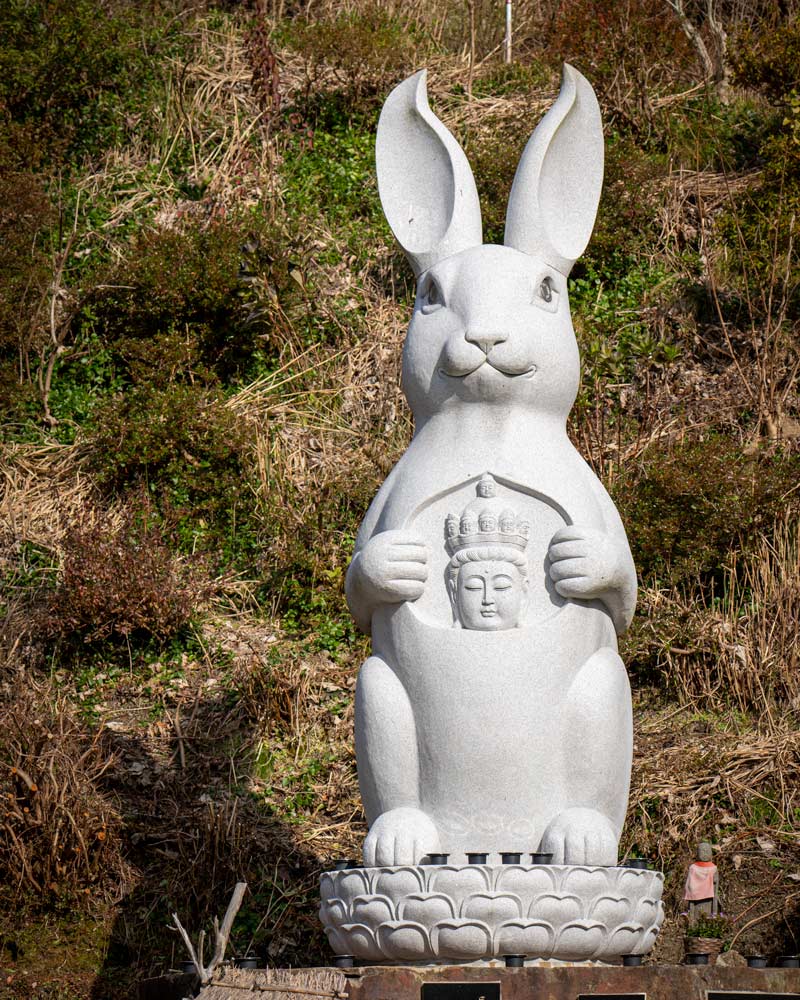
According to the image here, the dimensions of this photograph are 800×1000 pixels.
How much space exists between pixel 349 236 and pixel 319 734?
196 inches

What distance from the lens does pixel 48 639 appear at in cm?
923

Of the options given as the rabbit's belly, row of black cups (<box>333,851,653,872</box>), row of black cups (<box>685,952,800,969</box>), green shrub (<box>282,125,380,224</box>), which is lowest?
row of black cups (<box>685,952,800,969</box>)

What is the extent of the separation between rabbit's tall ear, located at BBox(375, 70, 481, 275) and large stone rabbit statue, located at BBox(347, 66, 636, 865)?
0.12 m

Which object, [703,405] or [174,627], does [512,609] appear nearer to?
[174,627]

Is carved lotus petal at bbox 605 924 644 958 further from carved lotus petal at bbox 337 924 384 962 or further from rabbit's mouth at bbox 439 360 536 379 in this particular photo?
rabbit's mouth at bbox 439 360 536 379

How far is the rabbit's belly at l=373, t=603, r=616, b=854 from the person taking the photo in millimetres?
4965

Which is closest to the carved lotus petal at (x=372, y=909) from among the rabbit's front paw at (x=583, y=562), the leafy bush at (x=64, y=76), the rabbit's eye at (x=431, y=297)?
the rabbit's front paw at (x=583, y=562)

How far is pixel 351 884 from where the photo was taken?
15.7 feet

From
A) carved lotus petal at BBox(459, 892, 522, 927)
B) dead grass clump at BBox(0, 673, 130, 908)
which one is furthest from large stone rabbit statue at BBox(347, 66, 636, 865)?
dead grass clump at BBox(0, 673, 130, 908)

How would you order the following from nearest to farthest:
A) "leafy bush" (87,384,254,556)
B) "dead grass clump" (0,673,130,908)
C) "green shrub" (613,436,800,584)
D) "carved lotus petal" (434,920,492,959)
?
"carved lotus petal" (434,920,492,959), "dead grass clump" (0,673,130,908), "green shrub" (613,436,800,584), "leafy bush" (87,384,254,556)

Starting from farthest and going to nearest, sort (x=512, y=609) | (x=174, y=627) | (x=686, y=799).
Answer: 1. (x=174, y=627)
2. (x=686, y=799)
3. (x=512, y=609)

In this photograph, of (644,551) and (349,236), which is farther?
(349,236)

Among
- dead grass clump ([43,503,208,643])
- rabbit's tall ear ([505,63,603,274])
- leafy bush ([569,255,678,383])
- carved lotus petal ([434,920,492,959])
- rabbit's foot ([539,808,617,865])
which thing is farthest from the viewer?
leafy bush ([569,255,678,383])

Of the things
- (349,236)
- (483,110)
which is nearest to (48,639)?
(349,236)
